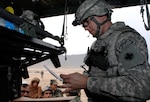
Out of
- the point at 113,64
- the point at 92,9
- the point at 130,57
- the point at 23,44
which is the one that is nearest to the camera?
the point at 130,57

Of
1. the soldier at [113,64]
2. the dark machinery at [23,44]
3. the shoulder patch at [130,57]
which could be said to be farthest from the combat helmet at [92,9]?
the dark machinery at [23,44]

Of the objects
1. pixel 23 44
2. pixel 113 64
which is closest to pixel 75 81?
pixel 113 64

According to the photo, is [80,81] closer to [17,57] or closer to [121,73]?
[121,73]

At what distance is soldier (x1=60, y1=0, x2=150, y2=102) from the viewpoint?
1.47m

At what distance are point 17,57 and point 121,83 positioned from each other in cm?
186

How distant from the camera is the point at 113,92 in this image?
1505 millimetres

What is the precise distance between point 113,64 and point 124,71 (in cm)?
12

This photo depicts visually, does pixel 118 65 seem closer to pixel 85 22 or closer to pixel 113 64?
pixel 113 64

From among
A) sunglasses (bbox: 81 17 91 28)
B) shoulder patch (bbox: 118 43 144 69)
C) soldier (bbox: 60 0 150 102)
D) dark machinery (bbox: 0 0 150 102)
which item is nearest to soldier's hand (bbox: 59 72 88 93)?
soldier (bbox: 60 0 150 102)

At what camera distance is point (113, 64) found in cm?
163

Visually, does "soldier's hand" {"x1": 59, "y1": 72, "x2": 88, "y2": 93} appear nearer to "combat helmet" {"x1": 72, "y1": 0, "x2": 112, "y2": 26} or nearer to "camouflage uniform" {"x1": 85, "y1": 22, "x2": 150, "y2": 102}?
"camouflage uniform" {"x1": 85, "y1": 22, "x2": 150, "y2": 102}

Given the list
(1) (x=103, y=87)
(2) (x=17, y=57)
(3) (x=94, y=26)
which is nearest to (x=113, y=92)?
(1) (x=103, y=87)

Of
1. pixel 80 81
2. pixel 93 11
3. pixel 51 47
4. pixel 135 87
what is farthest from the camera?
pixel 51 47

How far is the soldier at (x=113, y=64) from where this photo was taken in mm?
1473
